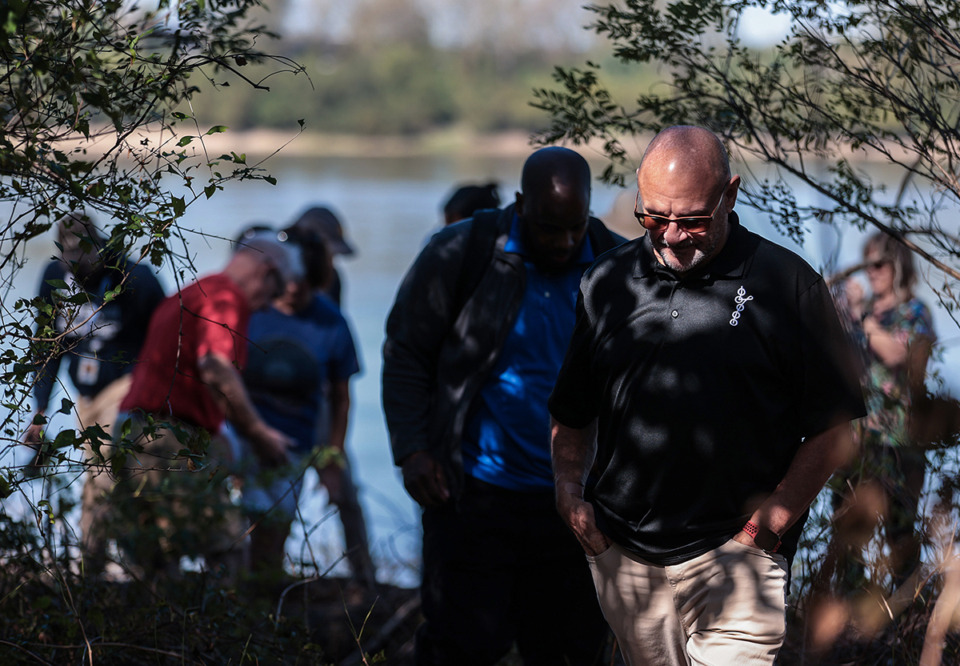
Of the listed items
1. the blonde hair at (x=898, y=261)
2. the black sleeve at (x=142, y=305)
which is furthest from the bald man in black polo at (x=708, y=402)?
the black sleeve at (x=142, y=305)

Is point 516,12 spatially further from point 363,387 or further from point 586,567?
point 586,567

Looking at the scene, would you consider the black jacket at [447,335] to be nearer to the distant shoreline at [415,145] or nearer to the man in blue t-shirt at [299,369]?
the man in blue t-shirt at [299,369]

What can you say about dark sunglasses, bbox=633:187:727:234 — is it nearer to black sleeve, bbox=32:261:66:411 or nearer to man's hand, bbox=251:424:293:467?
black sleeve, bbox=32:261:66:411

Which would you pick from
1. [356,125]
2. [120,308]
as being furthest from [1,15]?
[356,125]

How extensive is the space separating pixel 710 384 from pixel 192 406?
3.10m

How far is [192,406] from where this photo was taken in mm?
5203

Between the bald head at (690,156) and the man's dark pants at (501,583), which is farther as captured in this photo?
the man's dark pants at (501,583)

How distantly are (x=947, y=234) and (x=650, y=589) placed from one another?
1.54 metres

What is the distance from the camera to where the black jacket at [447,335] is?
366 cm

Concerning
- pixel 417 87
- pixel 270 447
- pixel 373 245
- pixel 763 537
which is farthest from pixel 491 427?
pixel 417 87

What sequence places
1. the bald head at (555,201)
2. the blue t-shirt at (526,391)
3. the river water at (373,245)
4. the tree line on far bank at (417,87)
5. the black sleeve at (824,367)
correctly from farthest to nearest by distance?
the tree line on far bank at (417,87) < the river water at (373,245) < the blue t-shirt at (526,391) < the bald head at (555,201) < the black sleeve at (824,367)

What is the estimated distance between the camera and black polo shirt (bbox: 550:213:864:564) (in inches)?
107

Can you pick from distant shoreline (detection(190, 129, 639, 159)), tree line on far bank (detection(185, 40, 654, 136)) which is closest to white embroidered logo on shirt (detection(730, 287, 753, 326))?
tree line on far bank (detection(185, 40, 654, 136))

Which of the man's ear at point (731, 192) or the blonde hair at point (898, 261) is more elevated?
the blonde hair at point (898, 261)
